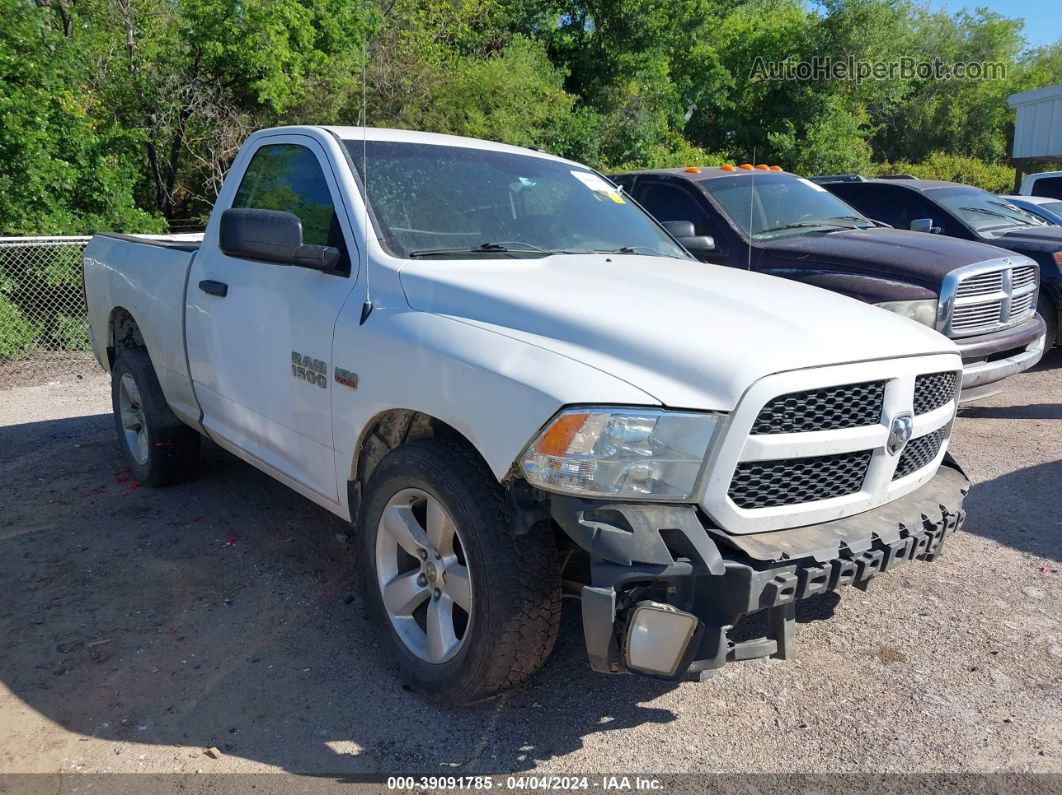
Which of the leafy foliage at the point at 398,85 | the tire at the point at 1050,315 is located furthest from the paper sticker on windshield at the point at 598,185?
the tire at the point at 1050,315

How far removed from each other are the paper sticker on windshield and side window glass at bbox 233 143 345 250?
131cm

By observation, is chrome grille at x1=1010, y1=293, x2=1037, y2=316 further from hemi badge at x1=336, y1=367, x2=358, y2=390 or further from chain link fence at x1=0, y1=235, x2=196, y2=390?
chain link fence at x1=0, y1=235, x2=196, y2=390

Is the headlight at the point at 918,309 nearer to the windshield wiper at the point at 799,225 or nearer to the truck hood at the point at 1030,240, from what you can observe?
the windshield wiper at the point at 799,225

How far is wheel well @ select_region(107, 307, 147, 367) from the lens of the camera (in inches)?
221

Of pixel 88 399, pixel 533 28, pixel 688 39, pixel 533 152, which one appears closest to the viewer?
pixel 533 152

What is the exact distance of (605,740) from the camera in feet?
9.83

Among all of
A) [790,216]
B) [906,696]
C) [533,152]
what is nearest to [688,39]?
[790,216]

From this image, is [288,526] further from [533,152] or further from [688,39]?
[688,39]

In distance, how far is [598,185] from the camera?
4605 mm

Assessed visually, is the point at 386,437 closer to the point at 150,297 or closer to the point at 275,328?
the point at 275,328

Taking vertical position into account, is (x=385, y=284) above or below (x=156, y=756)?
above

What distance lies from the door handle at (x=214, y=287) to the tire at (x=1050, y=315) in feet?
25.7

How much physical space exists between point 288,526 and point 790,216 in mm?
4922

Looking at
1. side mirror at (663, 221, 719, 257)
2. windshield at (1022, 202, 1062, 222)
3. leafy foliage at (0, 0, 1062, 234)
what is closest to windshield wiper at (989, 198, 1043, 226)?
windshield at (1022, 202, 1062, 222)
